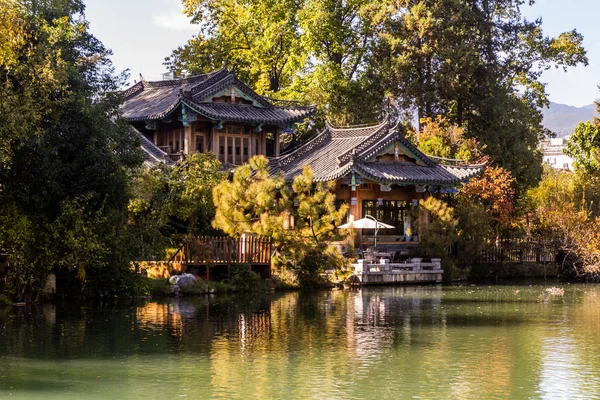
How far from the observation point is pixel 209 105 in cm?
3847

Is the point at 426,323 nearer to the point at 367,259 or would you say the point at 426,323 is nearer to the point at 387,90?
the point at 367,259

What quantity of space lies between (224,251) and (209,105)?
11449 millimetres

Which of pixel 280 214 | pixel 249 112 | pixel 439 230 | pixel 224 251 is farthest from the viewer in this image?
pixel 249 112

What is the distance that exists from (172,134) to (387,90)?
9.79 m

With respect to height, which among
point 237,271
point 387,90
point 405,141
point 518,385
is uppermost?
point 387,90

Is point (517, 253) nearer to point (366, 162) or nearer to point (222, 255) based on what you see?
point (366, 162)

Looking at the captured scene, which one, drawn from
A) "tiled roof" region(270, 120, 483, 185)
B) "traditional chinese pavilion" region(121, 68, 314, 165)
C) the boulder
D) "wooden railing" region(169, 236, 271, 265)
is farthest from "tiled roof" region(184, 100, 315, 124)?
the boulder

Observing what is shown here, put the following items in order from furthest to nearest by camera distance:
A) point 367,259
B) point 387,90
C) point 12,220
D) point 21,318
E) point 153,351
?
point 387,90 < point 367,259 < point 12,220 < point 21,318 < point 153,351

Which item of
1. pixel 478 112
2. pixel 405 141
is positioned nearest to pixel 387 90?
pixel 478 112

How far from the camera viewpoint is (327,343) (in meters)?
17.6

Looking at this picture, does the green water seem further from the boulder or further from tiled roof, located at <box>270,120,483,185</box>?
tiled roof, located at <box>270,120,483,185</box>

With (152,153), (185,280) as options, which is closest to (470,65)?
(152,153)

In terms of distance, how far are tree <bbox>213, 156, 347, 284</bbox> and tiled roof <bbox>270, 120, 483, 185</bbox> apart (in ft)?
14.4

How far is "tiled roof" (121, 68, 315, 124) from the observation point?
3784cm
